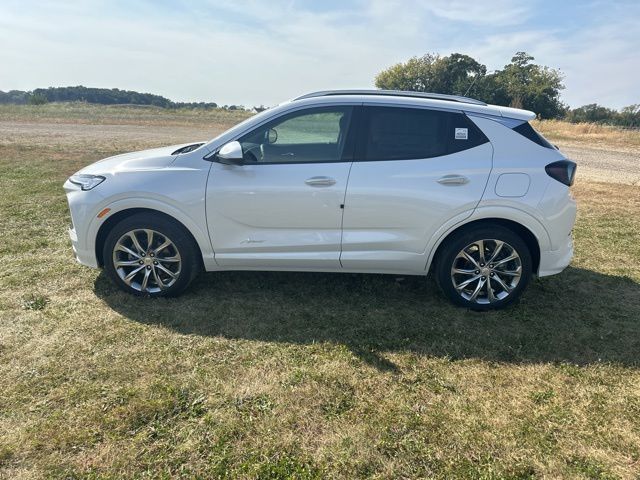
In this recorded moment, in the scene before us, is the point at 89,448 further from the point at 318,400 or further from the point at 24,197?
the point at 24,197

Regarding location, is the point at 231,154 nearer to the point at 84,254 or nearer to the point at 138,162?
the point at 138,162

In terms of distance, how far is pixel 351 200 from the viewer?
144 inches

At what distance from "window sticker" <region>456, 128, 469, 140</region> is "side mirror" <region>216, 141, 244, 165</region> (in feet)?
5.86

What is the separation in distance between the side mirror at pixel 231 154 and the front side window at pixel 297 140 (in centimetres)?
12

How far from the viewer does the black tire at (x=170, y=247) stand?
3795 mm

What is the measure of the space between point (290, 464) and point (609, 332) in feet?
9.54

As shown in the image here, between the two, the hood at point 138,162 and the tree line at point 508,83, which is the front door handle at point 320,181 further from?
the tree line at point 508,83

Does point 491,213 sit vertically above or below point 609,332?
above

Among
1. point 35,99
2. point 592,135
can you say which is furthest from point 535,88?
point 35,99

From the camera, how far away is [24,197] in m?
7.16

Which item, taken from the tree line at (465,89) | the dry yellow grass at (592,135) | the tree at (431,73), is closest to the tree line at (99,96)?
the tree line at (465,89)

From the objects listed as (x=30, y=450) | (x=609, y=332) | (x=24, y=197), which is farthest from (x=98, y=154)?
(x=609, y=332)

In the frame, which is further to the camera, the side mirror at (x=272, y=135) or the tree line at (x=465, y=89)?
the tree line at (x=465, y=89)

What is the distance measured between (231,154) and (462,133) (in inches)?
75.0
